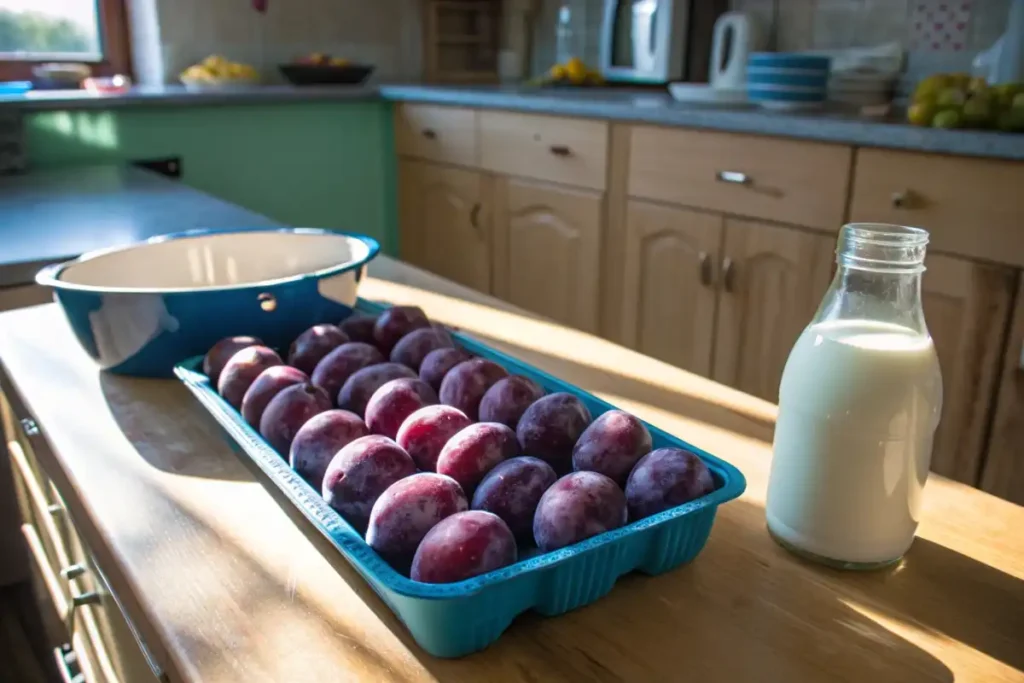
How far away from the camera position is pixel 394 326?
765 mm

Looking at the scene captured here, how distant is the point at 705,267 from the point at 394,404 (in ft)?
5.16

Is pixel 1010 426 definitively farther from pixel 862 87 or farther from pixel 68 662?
pixel 68 662

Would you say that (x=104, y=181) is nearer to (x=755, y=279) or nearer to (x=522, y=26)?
(x=755, y=279)

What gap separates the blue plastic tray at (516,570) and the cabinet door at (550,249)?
1.84 meters

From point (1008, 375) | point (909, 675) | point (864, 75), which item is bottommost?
point (1008, 375)

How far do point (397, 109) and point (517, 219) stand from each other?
25.9 inches

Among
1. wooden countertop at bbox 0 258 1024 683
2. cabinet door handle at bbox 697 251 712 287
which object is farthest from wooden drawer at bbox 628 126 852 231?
wooden countertop at bbox 0 258 1024 683

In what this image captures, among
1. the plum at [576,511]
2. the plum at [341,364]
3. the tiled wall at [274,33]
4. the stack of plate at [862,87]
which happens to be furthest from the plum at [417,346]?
the tiled wall at [274,33]

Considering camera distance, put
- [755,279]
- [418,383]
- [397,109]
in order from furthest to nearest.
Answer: [397,109], [755,279], [418,383]

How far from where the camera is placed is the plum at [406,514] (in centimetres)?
47

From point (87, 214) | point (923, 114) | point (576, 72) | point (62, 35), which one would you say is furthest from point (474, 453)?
point (62, 35)

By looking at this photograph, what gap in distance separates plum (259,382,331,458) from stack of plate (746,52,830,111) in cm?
168

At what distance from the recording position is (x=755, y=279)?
1.97 m

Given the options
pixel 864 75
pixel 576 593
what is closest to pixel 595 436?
pixel 576 593
